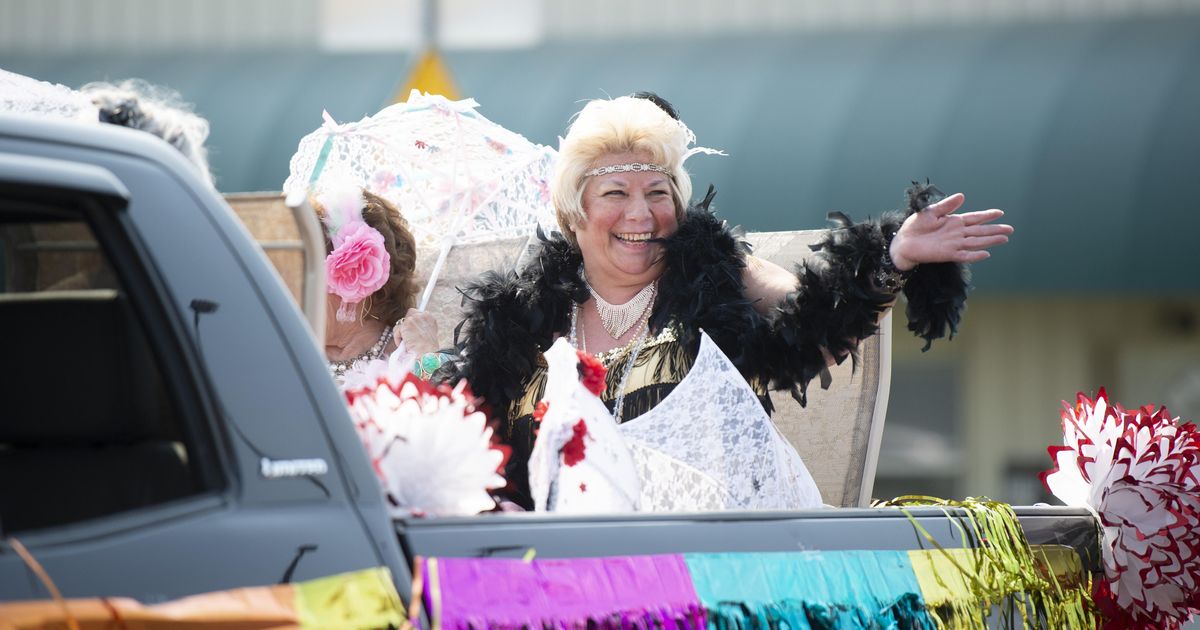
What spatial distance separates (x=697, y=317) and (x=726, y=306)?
0.08 meters

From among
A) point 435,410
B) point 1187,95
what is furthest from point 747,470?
point 1187,95

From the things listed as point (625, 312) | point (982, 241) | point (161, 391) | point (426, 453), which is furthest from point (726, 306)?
point (161, 391)

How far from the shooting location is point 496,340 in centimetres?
392

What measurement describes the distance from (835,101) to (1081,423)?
9470 mm

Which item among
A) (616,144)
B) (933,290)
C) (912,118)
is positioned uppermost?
(912,118)

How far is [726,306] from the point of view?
3699 millimetres

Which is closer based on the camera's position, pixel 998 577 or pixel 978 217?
pixel 998 577

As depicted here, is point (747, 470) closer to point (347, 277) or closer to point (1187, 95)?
point (347, 277)

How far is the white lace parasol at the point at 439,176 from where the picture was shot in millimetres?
4832

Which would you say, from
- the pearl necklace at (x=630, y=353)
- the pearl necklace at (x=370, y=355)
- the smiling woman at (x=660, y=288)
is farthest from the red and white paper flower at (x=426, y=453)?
the pearl necklace at (x=370, y=355)

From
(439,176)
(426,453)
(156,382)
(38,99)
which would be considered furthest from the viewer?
(439,176)

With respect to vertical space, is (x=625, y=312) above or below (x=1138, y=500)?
above

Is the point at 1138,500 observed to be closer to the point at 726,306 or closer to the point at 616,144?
the point at 726,306

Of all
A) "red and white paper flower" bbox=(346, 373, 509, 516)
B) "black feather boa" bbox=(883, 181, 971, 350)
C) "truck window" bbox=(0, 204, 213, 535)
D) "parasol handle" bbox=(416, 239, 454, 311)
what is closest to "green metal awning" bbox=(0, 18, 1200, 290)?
"parasol handle" bbox=(416, 239, 454, 311)
